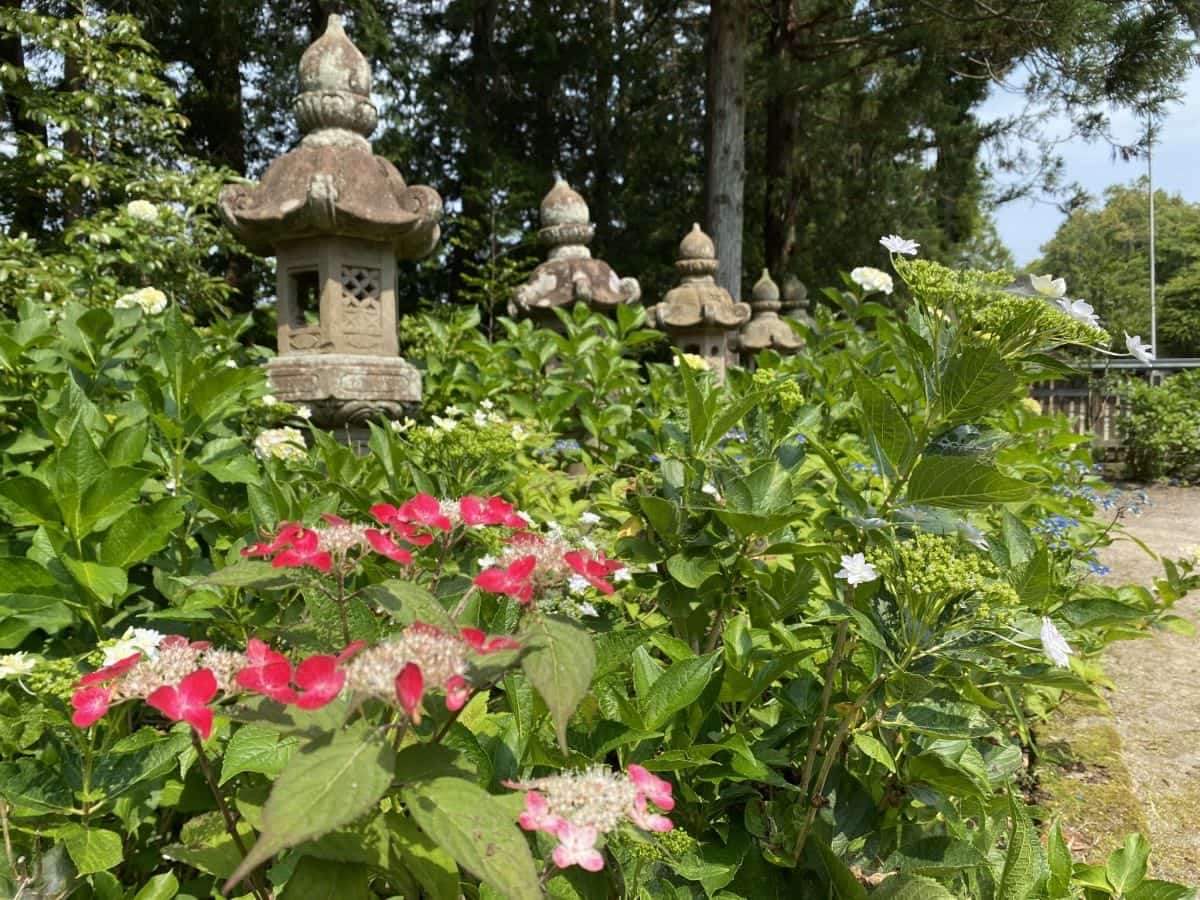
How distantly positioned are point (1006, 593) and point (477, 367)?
3.22 meters

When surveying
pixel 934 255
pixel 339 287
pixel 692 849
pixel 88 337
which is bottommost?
pixel 692 849

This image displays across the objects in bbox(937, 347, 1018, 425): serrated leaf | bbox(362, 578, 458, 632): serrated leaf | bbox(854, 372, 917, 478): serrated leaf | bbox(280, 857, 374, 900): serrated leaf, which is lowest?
bbox(280, 857, 374, 900): serrated leaf

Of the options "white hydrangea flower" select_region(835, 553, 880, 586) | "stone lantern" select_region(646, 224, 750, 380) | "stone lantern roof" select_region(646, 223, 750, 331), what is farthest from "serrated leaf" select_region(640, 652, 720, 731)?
"stone lantern roof" select_region(646, 223, 750, 331)

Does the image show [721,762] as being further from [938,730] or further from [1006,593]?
[1006,593]

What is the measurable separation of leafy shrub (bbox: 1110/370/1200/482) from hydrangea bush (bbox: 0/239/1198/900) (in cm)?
1088

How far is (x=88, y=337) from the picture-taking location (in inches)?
82.5

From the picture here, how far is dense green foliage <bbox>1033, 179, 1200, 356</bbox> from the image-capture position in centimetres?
3603

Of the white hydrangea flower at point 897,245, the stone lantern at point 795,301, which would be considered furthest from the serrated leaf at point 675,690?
the stone lantern at point 795,301

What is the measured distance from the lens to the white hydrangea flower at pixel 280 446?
2080 millimetres

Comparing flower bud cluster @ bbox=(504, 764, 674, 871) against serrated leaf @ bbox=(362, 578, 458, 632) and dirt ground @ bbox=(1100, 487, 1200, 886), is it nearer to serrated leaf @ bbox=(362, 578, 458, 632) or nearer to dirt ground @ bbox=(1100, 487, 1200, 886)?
serrated leaf @ bbox=(362, 578, 458, 632)

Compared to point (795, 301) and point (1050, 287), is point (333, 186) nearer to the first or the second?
point (1050, 287)

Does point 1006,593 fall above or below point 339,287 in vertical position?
below

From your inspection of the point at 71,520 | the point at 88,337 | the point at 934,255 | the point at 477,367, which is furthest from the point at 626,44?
the point at 71,520

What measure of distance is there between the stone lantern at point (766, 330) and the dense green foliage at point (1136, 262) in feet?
76.3
